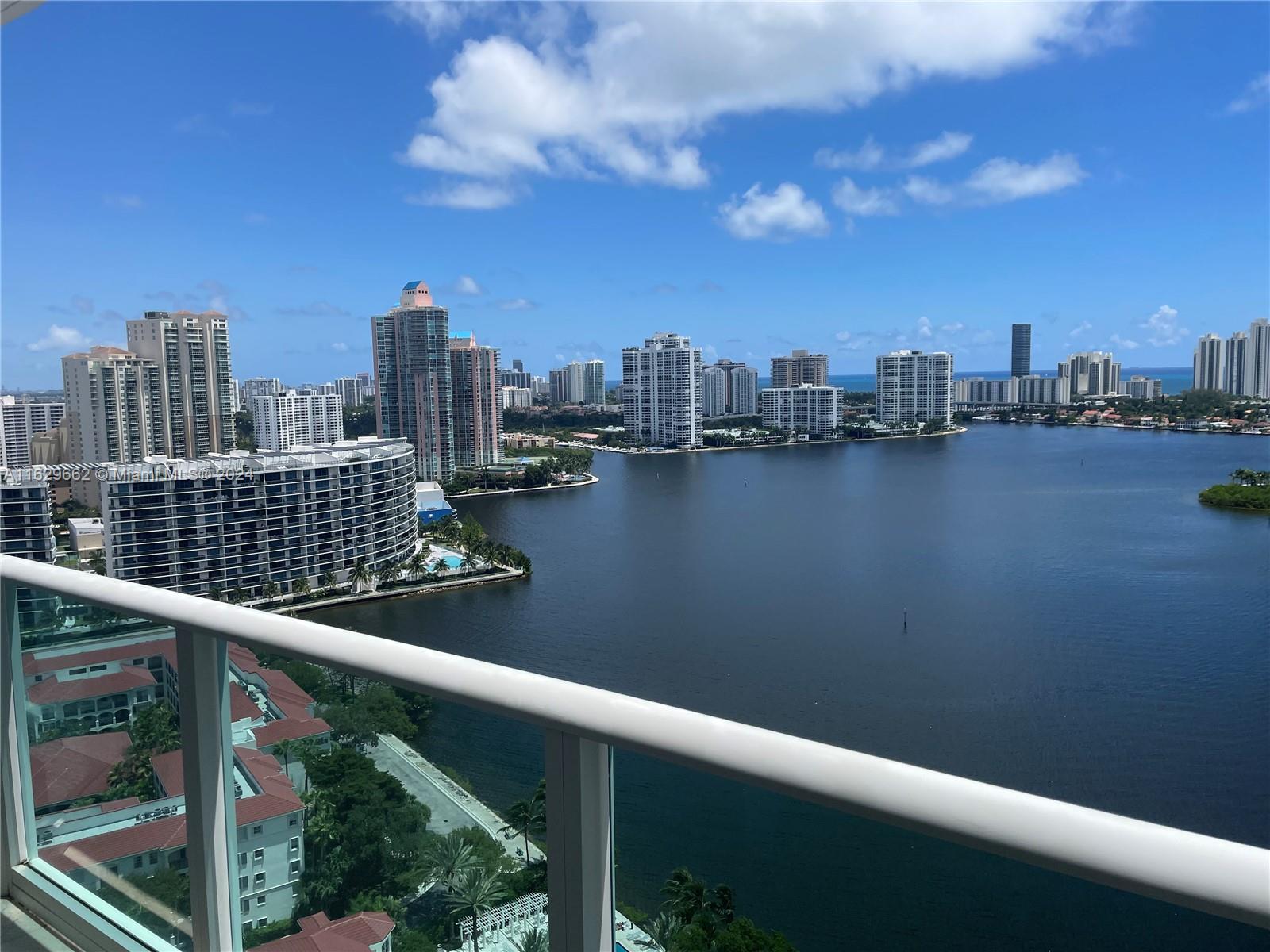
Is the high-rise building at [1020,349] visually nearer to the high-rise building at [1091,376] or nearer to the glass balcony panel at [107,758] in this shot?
the high-rise building at [1091,376]

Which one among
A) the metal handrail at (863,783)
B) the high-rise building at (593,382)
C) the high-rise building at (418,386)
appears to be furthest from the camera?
the high-rise building at (593,382)

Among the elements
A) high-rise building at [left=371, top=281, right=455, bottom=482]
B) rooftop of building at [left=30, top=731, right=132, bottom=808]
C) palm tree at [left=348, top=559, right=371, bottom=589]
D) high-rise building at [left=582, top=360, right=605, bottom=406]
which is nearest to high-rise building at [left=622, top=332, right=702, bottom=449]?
high-rise building at [left=371, top=281, right=455, bottom=482]

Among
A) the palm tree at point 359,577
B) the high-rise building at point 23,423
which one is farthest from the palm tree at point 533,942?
the high-rise building at point 23,423

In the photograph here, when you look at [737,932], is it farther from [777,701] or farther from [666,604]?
[666,604]

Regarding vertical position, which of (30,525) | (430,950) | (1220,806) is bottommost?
(1220,806)

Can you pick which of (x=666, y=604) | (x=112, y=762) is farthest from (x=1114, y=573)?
A: (x=112, y=762)

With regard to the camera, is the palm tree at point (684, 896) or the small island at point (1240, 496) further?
the small island at point (1240, 496)
